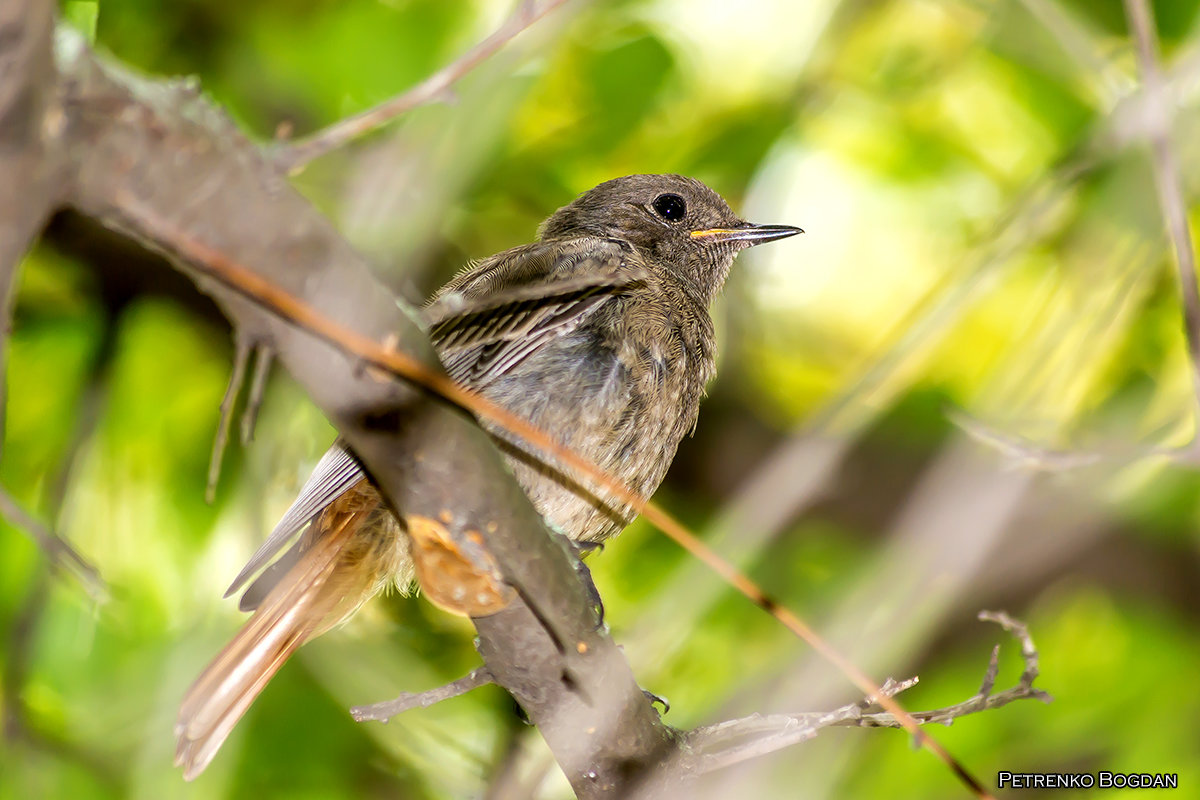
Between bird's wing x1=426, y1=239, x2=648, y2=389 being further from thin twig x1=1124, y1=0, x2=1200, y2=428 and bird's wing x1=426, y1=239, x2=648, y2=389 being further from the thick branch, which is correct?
thin twig x1=1124, y1=0, x2=1200, y2=428

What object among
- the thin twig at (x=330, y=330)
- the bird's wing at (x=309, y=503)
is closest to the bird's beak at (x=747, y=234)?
the bird's wing at (x=309, y=503)

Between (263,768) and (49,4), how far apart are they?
12.5ft

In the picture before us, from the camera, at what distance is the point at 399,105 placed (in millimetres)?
1727

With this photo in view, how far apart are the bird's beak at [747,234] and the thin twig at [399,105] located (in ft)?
9.74

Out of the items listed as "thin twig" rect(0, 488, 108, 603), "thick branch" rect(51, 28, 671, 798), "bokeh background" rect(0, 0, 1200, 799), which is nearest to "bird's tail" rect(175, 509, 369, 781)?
"bokeh background" rect(0, 0, 1200, 799)

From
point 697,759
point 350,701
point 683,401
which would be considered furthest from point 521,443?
point 350,701

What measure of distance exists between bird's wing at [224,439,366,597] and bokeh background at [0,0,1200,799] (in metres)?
0.65

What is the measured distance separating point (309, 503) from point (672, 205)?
2534 millimetres

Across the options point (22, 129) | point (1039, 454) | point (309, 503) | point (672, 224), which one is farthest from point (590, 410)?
point (22, 129)

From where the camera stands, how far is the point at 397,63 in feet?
14.3

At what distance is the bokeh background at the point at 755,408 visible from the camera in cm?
357

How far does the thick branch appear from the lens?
4.75 ft

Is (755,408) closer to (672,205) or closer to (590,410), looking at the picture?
(672,205)

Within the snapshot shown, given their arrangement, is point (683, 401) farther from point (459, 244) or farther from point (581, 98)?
point (459, 244)
